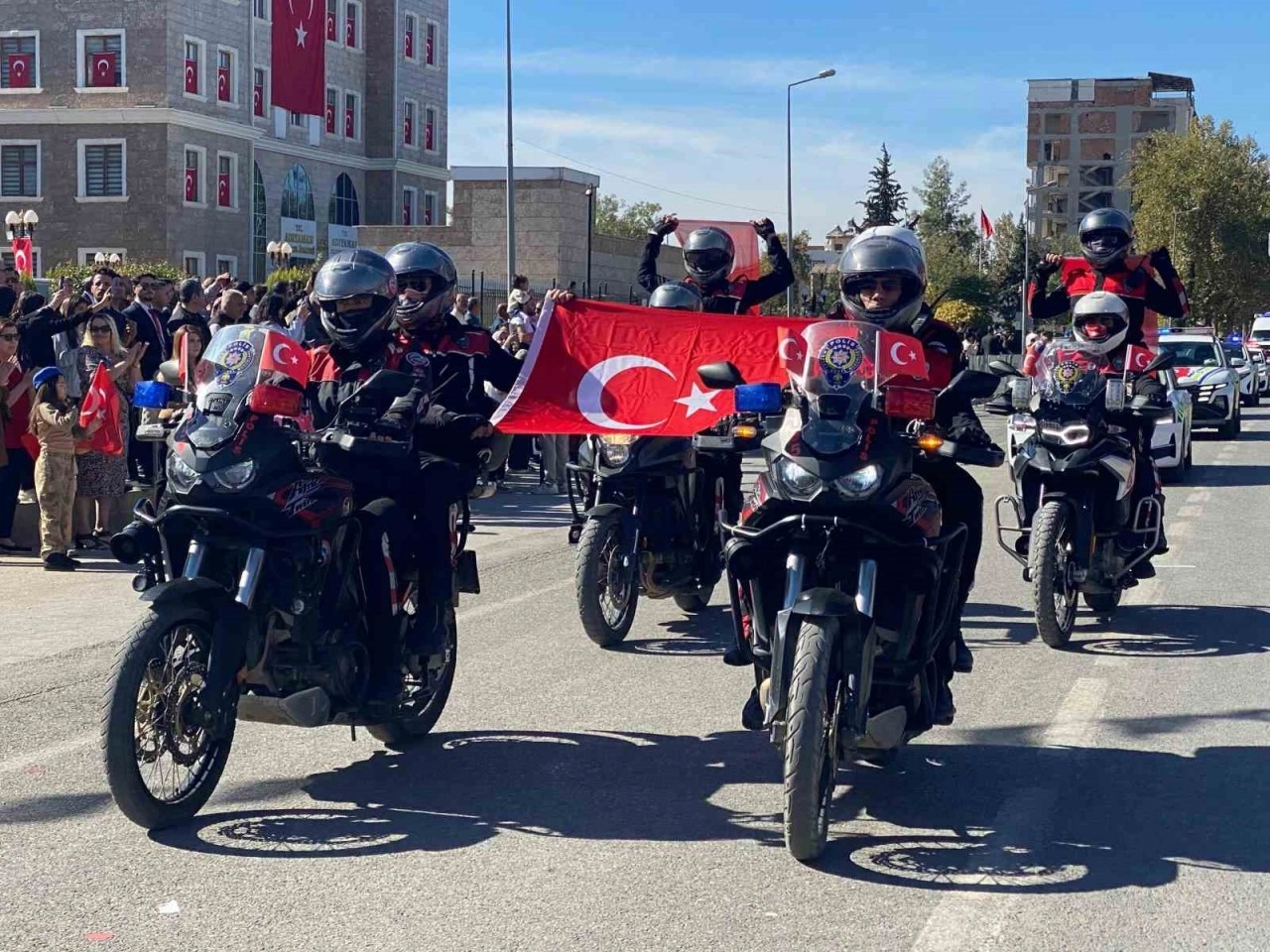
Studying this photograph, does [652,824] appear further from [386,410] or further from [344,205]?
[344,205]

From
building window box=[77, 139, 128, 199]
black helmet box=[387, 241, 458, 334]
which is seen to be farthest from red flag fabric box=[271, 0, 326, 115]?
black helmet box=[387, 241, 458, 334]

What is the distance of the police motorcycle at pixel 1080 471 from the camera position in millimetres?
9297

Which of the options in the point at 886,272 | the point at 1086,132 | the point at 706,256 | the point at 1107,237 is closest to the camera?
the point at 886,272

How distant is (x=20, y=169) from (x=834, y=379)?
60555 mm

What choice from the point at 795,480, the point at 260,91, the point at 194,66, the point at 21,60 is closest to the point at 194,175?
the point at 194,66

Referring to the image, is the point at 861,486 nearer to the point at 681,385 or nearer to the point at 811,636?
the point at 811,636

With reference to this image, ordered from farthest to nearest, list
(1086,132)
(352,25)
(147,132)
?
(1086,132) → (352,25) → (147,132)

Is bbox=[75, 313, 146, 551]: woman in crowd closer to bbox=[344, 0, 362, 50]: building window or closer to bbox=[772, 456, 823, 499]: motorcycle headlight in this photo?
bbox=[772, 456, 823, 499]: motorcycle headlight

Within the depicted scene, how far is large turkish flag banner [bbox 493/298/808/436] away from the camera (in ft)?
31.1

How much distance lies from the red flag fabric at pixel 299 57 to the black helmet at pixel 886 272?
6190 cm

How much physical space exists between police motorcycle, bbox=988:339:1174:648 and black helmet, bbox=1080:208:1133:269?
170cm

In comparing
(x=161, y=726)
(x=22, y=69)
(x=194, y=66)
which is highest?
(x=194, y=66)

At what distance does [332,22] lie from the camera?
7119 cm

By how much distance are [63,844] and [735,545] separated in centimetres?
232
